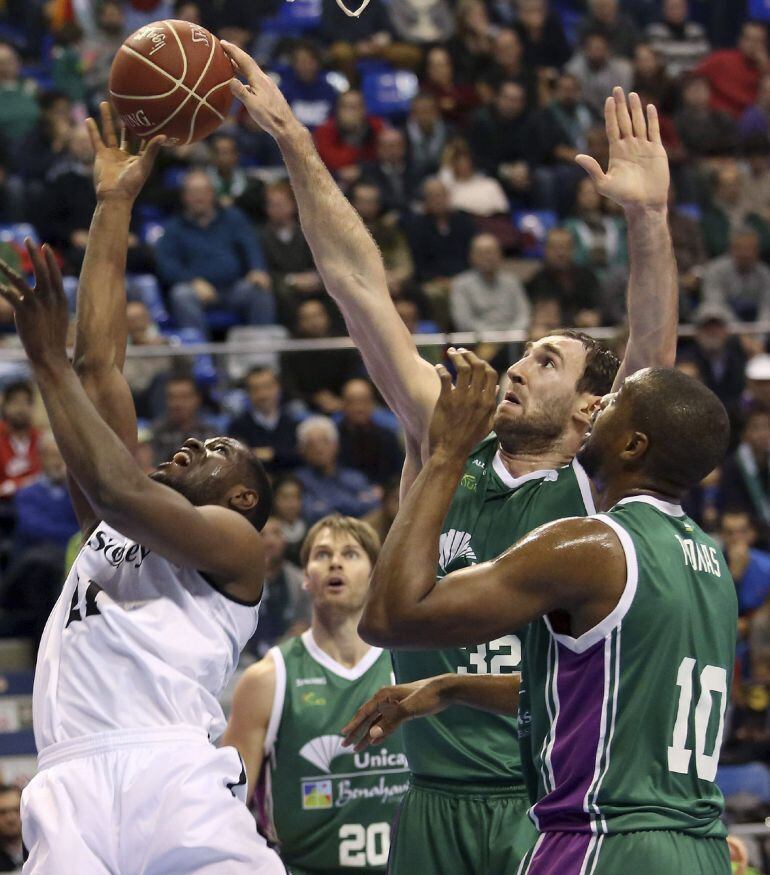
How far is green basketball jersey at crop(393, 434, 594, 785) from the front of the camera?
4.59 meters

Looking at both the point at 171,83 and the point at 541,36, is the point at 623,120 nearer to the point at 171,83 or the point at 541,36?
the point at 171,83

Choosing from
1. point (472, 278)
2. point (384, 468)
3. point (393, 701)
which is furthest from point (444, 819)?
point (472, 278)

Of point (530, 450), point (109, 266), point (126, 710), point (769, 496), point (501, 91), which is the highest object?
point (501, 91)

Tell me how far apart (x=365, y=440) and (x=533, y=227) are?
501 cm

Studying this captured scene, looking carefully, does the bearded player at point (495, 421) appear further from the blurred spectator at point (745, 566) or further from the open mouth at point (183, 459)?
the blurred spectator at point (745, 566)

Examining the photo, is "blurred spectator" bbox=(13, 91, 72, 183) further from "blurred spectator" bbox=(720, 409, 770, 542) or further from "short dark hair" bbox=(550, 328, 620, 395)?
"short dark hair" bbox=(550, 328, 620, 395)

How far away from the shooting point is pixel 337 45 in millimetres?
15992

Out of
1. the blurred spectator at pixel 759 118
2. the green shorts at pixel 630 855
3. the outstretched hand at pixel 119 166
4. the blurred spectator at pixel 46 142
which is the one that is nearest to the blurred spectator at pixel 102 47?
the blurred spectator at pixel 46 142

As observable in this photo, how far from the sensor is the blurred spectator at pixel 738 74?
16672 mm

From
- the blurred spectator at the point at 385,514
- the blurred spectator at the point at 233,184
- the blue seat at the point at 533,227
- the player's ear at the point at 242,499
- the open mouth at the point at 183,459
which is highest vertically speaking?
the blurred spectator at the point at 233,184

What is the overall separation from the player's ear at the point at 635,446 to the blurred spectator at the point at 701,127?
12.9 metres

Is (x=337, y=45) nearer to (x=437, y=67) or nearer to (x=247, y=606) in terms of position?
(x=437, y=67)

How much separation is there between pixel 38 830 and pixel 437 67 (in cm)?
1252

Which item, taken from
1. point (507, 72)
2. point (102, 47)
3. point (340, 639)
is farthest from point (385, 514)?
point (507, 72)
